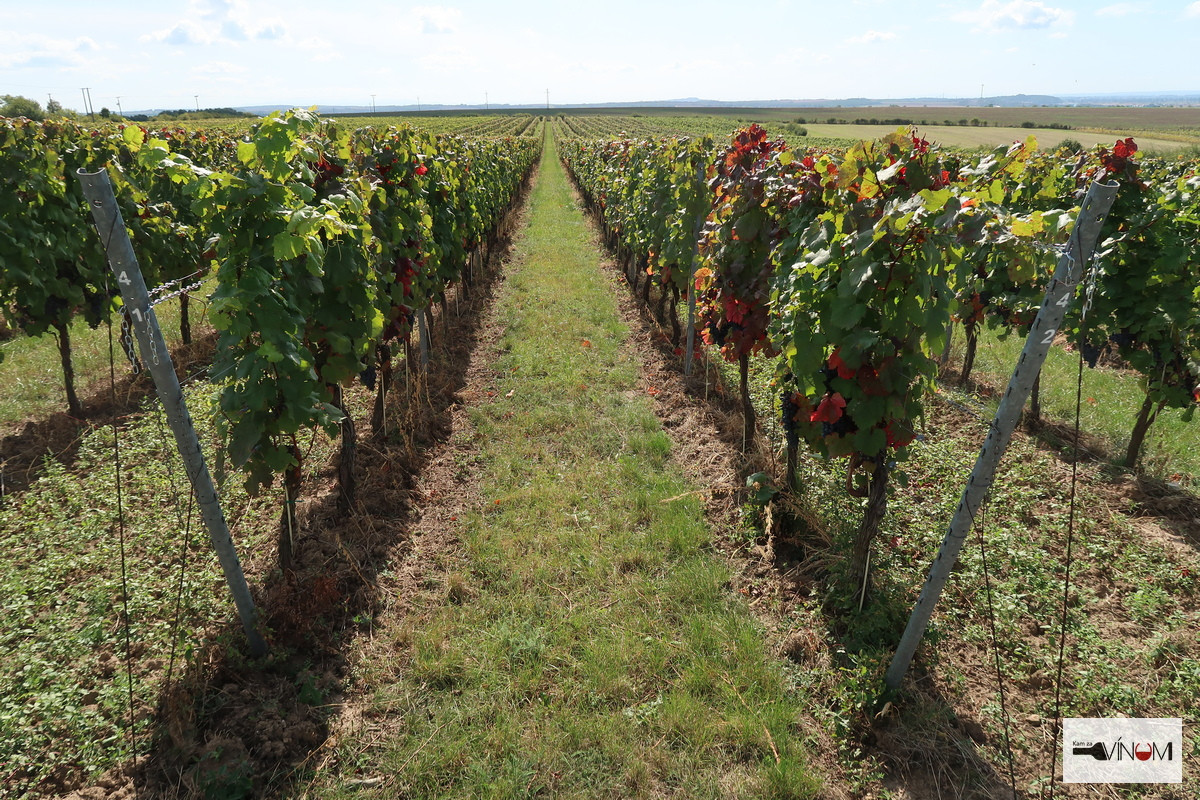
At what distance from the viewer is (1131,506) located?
5578mm

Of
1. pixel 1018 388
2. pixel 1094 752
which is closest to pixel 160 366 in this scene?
pixel 1018 388

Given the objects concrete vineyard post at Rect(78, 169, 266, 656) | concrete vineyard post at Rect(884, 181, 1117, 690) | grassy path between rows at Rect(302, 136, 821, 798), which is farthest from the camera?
grassy path between rows at Rect(302, 136, 821, 798)

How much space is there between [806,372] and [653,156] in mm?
8209

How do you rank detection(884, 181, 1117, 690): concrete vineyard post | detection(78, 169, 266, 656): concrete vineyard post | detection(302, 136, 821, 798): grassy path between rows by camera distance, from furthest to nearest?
detection(302, 136, 821, 798): grassy path between rows → detection(78, 169, 266, 656): concrete vineyard post → detection(884, 181, 1117, 690): concrete vineyard post

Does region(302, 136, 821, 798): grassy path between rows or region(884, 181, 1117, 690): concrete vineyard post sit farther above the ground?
region(884, 181, 1117, 690): concrete vineyard post

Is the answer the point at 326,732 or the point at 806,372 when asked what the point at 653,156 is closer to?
the point at 806,372

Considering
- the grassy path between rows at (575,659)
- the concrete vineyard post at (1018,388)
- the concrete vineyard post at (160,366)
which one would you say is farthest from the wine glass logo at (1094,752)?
the concrete vineyard post at (160,366)

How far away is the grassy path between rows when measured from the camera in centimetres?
331

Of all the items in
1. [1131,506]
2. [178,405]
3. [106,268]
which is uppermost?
[106,268]

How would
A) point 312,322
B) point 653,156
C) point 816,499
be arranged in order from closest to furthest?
point 312,322 < point 816,499 < point 653,156

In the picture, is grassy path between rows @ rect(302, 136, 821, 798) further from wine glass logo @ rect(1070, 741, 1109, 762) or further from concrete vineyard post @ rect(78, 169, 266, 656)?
wine glass logo @ rect(1070, 741, 1109, 762)

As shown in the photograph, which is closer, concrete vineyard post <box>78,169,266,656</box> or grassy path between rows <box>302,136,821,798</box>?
concrete vineyard post <box>78,169,266,656</box>

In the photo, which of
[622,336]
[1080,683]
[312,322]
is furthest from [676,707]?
[622,336]

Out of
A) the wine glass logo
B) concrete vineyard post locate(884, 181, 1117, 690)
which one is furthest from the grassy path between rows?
the wine glass logo
